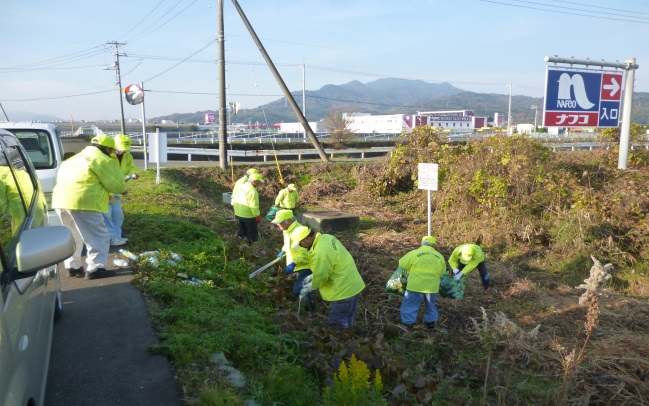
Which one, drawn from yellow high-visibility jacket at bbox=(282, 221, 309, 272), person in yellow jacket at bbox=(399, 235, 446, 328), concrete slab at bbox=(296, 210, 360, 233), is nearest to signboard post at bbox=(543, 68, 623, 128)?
concrete slab at bbox=(296, 210, 360, 233)

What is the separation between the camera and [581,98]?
13.0m

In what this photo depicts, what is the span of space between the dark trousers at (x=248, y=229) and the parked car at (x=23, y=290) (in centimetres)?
602

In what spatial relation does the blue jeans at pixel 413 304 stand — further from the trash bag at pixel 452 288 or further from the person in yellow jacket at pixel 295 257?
the person in yellow jacket at pixel 295 257

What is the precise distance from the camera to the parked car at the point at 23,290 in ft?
6.66

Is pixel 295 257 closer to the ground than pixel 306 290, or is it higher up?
higher up

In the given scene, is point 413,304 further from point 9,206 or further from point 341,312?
point 9,206

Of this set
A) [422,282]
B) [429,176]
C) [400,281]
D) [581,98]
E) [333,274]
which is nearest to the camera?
[333,274]

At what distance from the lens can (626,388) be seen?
15.5 ft

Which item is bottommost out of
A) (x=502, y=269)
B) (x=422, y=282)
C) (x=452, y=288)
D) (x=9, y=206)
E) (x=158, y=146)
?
(x=502, y=269)

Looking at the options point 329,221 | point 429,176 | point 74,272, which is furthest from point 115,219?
point 429,176

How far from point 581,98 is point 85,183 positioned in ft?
40.8

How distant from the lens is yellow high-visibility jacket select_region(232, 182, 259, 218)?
9258mm

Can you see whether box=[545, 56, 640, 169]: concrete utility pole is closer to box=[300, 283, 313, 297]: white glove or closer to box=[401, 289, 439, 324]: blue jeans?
box=[401, 289, 439, 324]: blue jeans

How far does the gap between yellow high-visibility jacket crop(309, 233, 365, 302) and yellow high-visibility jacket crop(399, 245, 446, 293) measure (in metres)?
1.11
